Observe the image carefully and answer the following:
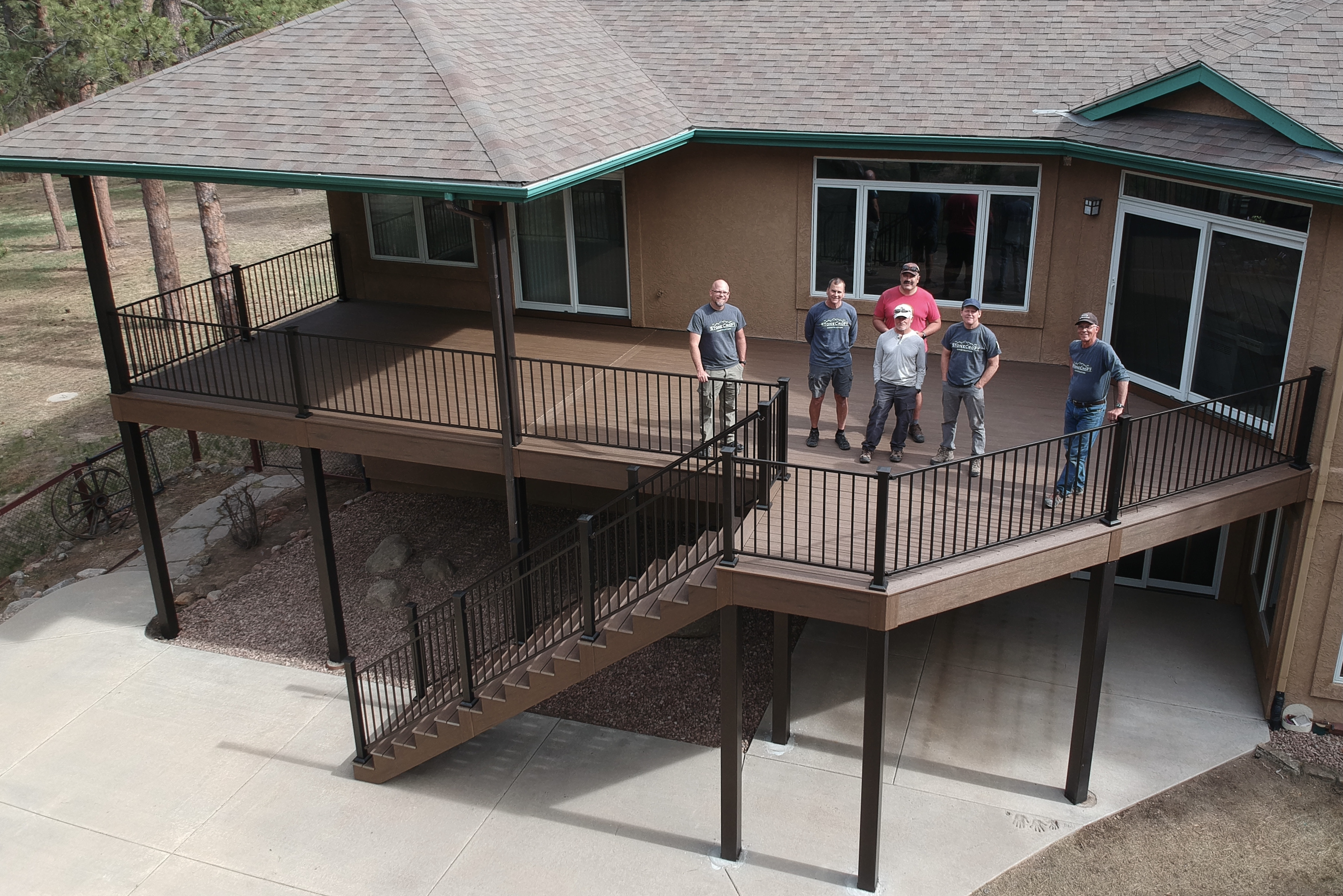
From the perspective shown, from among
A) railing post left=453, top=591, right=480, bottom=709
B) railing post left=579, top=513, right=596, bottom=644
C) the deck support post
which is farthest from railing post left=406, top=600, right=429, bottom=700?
the deck support post

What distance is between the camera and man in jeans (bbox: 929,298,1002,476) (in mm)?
8945

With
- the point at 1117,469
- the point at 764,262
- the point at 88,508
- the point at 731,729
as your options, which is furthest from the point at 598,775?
the point at 88,508

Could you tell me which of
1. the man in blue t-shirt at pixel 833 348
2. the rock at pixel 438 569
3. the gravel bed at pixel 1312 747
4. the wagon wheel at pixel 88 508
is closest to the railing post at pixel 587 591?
the man in blue t-shirt at pixel 833 348

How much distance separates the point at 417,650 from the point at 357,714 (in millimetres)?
775

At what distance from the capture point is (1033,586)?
1241 cm

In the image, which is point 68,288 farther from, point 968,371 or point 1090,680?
point 1090,680

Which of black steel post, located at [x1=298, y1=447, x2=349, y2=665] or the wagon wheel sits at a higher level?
black steel post, located at [x1=298, y1=447, x2=349, y2=665]

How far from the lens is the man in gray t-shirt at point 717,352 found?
30.5 feet

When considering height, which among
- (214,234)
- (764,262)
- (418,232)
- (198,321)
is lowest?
(198,321)

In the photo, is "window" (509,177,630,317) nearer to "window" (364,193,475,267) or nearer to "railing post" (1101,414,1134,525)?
"window" (364,193,475,267)

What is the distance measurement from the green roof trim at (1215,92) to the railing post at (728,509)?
5.11 m

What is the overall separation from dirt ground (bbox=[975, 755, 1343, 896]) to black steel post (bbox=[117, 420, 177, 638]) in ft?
28.9

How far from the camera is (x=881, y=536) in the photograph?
7527 mm

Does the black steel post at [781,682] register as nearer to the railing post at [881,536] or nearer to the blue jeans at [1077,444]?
the railing post at [881,536]
